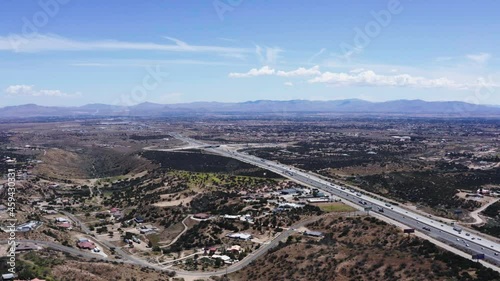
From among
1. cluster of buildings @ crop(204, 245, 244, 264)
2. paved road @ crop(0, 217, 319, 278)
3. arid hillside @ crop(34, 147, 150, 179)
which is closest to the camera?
paved road @ crop(0, 217, 319, 278)

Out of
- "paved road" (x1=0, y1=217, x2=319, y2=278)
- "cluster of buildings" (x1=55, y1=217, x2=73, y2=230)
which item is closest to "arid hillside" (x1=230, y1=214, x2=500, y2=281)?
"paved road" (x1=0, y1=217, x2=319, y2=278)

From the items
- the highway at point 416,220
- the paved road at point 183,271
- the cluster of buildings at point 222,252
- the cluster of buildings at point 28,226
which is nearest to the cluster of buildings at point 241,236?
the cluster of buildings at point 222,252

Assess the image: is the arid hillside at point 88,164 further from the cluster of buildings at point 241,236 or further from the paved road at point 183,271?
the cluster of buildings at point 241,236

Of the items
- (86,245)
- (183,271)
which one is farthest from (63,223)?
(183,271)

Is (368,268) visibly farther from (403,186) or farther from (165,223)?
(403,186)

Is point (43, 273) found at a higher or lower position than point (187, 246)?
higher

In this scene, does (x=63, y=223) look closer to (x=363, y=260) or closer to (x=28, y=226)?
(x=28, y=226)

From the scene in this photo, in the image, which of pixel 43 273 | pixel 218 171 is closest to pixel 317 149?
pixel 218 171

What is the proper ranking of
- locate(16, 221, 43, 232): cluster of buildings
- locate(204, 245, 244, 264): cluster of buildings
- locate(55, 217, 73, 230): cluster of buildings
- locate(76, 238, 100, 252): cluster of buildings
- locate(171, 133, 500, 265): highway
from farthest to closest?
locate(55, 217, 73, 230): cluster of buildings
locate(16, 221, 43, 232): cluster of buildings
locate(76, 238, 100, 252): cluster of buildings
locate(204, 245, 244, 264): cluster of buildings
locate(171, 133, 500, 265): highway

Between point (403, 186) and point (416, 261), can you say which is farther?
point (403, 186)

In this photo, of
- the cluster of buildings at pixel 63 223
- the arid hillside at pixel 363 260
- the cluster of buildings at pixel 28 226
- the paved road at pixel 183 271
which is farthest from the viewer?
the cluster of buildings at pixel 63 223

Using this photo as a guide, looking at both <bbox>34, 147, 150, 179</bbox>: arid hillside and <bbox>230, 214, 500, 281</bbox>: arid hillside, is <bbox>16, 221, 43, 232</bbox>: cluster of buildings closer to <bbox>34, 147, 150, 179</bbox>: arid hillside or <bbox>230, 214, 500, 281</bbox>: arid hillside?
<bbox>230, 214, 500, 281</bbox>: arid hillside
